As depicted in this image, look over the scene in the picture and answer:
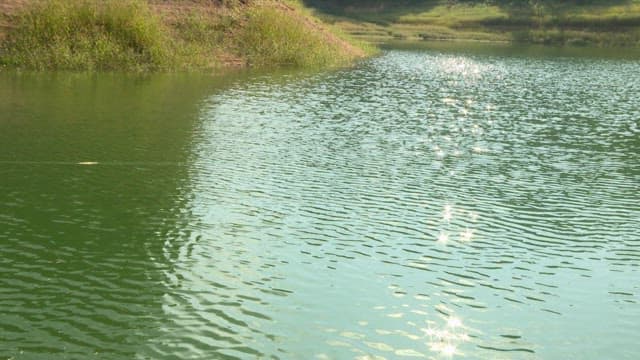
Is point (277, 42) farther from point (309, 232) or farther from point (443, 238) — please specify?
point (443, 238)

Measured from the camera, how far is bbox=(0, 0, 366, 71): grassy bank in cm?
6056

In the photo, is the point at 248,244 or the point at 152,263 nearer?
the point at 152,263

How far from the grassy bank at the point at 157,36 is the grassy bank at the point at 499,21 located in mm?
65049

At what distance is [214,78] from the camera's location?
60812mm

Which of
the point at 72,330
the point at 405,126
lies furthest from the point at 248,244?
the point at 405,126

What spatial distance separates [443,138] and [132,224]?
2134 cm

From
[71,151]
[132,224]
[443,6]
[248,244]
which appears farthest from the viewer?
[443,6]

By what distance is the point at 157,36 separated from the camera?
213ft

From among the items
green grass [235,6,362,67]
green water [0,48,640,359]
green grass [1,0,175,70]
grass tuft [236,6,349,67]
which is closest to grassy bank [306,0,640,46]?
green grass [235,6,362,67]

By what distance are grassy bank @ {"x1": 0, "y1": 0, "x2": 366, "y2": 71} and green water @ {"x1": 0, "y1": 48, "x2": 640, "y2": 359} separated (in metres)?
14.0

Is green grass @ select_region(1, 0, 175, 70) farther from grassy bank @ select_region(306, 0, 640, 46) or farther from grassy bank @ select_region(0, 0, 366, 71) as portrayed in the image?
grassy bank @ select_region(306, 0, 640, 46)

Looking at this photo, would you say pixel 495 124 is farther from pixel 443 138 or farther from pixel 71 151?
pixel 71 151

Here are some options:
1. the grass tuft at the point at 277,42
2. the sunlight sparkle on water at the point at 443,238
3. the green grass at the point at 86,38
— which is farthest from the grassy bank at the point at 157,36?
the sunlight sparkle on water at the point at 443,238

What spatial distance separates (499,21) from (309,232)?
142135 mm
